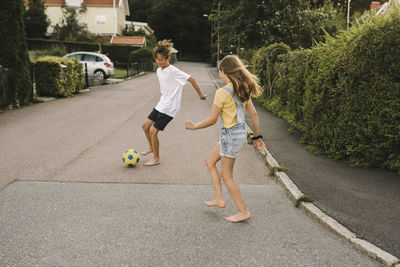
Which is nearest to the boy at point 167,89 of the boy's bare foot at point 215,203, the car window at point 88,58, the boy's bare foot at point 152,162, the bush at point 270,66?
the boy's bare foot at point 152,162

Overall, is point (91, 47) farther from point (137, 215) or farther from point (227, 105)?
point (227, 105)

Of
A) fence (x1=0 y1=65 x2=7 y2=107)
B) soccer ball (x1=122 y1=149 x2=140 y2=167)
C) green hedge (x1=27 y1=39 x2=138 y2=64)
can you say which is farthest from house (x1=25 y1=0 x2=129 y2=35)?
soccer ball (x1=122 y1=149 x2=140 y2=167)

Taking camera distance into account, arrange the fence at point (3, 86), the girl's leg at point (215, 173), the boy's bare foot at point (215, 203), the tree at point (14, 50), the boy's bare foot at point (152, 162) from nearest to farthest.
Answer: the girl's leg at point (215, 173) < the boy's bare foot at point (215, 203) < the boy's bare foot at point (152, 162) < the fence at point (3, 86) < the tree at point (14, 50)

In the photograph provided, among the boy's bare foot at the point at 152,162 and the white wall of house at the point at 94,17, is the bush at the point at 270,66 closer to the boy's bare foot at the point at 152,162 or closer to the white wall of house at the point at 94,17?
the boy's bare foot at the point at 152,162

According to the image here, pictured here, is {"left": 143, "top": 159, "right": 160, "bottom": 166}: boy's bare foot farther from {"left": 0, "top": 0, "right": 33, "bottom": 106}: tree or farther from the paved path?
{"left": 0, "top": 0, "right": 33, "bottom": 106}: tree

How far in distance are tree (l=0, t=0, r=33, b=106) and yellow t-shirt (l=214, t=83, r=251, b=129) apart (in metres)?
10.9

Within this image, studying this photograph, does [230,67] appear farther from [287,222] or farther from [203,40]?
[203,40]

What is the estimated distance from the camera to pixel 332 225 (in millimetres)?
3998

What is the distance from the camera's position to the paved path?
3.37 m

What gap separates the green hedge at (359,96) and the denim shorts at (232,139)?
9.81 ft

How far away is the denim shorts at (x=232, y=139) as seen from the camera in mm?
3951

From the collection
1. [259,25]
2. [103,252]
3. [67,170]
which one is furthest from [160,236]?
[259,25]

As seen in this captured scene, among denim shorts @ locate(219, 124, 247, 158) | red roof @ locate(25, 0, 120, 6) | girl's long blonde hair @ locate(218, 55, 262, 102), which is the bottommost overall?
denim shorts @ locate(219, 124, 247, 158)

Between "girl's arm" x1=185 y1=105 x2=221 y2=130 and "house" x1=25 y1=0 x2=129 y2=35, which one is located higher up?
"house" x1=25 y1=0 x2=129 y2=35
